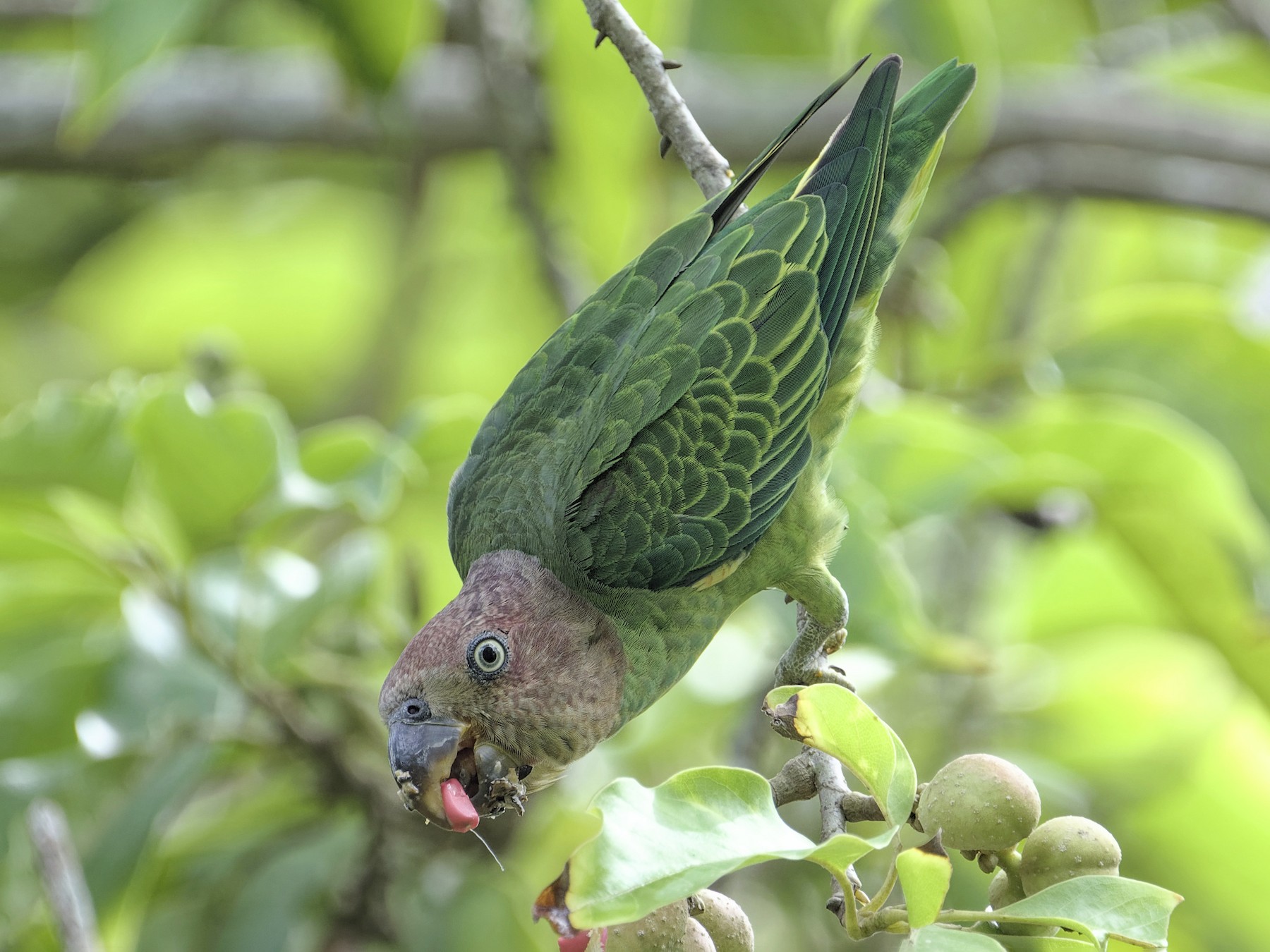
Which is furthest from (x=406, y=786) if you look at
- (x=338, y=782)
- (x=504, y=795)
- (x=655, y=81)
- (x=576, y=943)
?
(x=655, y=81)

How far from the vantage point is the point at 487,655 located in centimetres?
155

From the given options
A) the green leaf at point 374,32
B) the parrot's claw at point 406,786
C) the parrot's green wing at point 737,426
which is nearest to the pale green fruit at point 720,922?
the parrot's claw at point 406,786

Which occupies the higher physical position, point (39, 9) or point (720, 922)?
point (39, 9)

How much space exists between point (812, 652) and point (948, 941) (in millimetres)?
847

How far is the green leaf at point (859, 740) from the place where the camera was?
1159mm

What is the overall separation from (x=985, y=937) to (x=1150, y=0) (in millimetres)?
3586

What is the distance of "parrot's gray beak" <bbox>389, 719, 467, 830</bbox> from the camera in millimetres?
1509

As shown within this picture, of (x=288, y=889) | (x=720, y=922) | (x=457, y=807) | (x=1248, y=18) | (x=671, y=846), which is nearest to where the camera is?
(x=671, y=846)

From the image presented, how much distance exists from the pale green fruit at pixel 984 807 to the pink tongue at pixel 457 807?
537 mm

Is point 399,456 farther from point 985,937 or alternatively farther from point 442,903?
point 985,937

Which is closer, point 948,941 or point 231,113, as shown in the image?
point 948,941

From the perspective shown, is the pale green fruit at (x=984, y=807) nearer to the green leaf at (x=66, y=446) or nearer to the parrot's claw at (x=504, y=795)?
the parrot's claw at (x=504, y=795)

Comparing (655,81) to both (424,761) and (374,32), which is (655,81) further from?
(424,761)

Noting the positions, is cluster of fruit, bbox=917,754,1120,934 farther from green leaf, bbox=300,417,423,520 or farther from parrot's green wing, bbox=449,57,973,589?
green leaf, bbox=300,417,423,520
